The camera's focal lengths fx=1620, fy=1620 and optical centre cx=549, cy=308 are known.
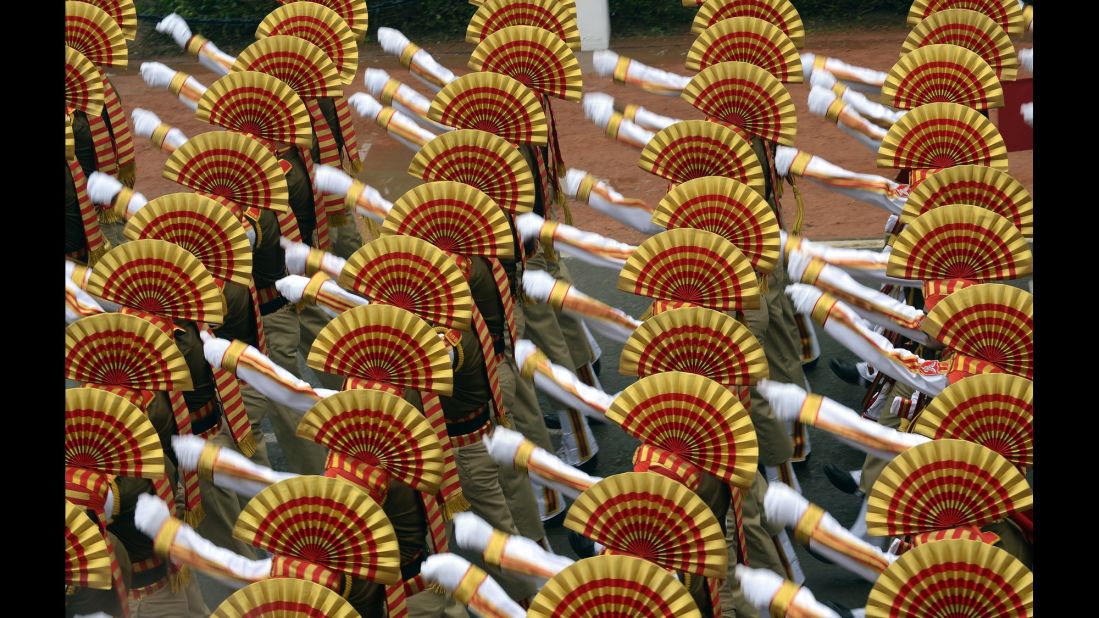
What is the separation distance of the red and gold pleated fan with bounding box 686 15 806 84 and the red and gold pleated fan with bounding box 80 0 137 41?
3227 mm

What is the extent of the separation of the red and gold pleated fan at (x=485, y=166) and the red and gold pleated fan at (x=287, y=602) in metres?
2.54

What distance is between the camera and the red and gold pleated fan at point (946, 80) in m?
7.53

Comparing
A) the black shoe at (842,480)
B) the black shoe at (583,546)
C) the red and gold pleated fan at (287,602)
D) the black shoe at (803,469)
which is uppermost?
the black shoe at (803,469)

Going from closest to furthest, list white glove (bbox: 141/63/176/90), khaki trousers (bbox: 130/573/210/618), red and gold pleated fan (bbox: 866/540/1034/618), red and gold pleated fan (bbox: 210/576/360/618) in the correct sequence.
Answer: red and gold pleated fan (bbox: 866/540/1034/618), red and gold pleated fan (bbox: 210/576/360/618), khaki trousers (bbox: 130/573/210/618), white glove (bbox: 141/63/176/90)

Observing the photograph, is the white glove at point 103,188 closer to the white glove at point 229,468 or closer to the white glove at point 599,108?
the white glove at point 229,468

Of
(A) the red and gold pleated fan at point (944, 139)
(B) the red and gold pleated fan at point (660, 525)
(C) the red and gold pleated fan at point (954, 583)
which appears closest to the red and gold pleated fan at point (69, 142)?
(A) the red and gold pleated fan at point (944, 139)

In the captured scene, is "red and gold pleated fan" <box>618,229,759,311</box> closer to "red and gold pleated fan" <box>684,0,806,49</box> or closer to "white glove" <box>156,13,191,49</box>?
"red and gold pleated fan" <box>684,0,806,49</box>

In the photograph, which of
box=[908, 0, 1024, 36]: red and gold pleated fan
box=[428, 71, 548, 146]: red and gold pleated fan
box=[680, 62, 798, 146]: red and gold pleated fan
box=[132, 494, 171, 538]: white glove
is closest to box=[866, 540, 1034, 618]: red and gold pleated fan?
box=[132, 494, 171, 538]: white glove

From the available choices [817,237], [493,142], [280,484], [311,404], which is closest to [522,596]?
[311,404]

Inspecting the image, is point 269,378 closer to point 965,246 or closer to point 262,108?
point 262,108

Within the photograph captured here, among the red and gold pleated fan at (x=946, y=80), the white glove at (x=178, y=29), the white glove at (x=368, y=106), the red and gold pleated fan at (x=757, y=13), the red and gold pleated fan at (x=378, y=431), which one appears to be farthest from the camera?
the white glove at (x=178, y=29)

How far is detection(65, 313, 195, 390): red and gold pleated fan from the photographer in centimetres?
589

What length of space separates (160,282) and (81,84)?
7.34 ft

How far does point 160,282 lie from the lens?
6.24m
